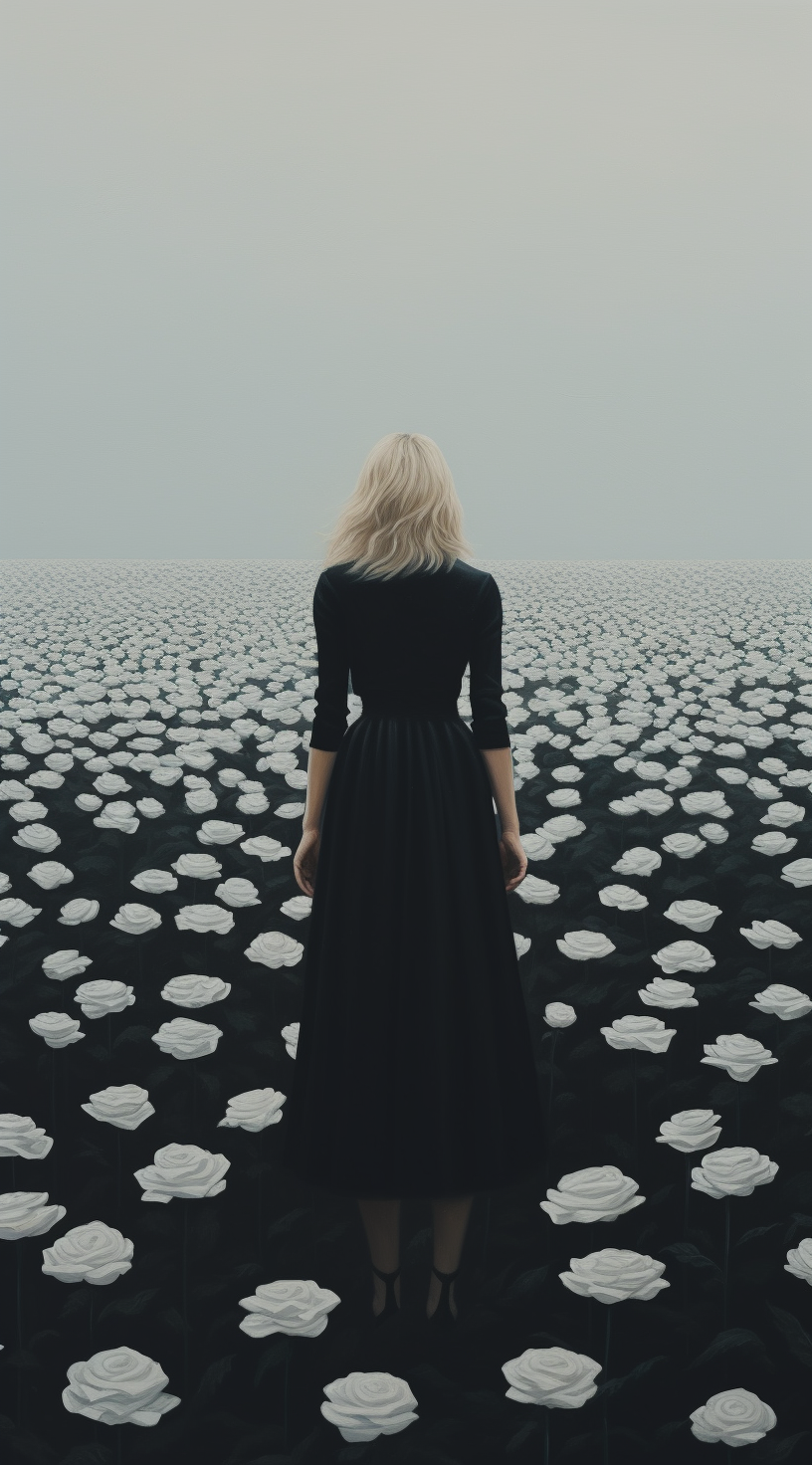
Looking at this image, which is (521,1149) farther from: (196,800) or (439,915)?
(196,800)

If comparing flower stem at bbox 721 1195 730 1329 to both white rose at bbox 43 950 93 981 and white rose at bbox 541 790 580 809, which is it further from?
white rose at bbox 541 790 580 809

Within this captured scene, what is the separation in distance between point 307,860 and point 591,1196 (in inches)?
32.9

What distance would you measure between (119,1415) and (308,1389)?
425 millimetres

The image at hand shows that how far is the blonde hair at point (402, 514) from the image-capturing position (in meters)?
1.74

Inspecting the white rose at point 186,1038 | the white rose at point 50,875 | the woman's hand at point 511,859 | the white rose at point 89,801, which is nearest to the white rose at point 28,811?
the white rose at point 89,801

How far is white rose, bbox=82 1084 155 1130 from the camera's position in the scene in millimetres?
2061

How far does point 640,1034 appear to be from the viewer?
2221 millimetres

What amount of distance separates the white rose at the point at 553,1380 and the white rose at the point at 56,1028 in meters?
1.28

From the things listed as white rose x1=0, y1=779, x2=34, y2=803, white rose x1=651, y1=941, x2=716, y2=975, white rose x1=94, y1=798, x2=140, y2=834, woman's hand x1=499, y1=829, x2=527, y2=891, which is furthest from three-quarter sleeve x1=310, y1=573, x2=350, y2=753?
white rose x1=0, y1=779, x2=34, y2=803

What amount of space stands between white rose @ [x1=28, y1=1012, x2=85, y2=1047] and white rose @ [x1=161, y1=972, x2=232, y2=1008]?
0.75 ft

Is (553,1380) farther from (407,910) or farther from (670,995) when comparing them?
(670,995)

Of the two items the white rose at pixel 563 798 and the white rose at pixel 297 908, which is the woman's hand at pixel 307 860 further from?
the white rose at pixel 563 798

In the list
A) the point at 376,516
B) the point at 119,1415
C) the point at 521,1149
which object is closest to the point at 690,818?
the point at 521,1149

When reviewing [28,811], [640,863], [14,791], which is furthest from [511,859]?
[14,791]
